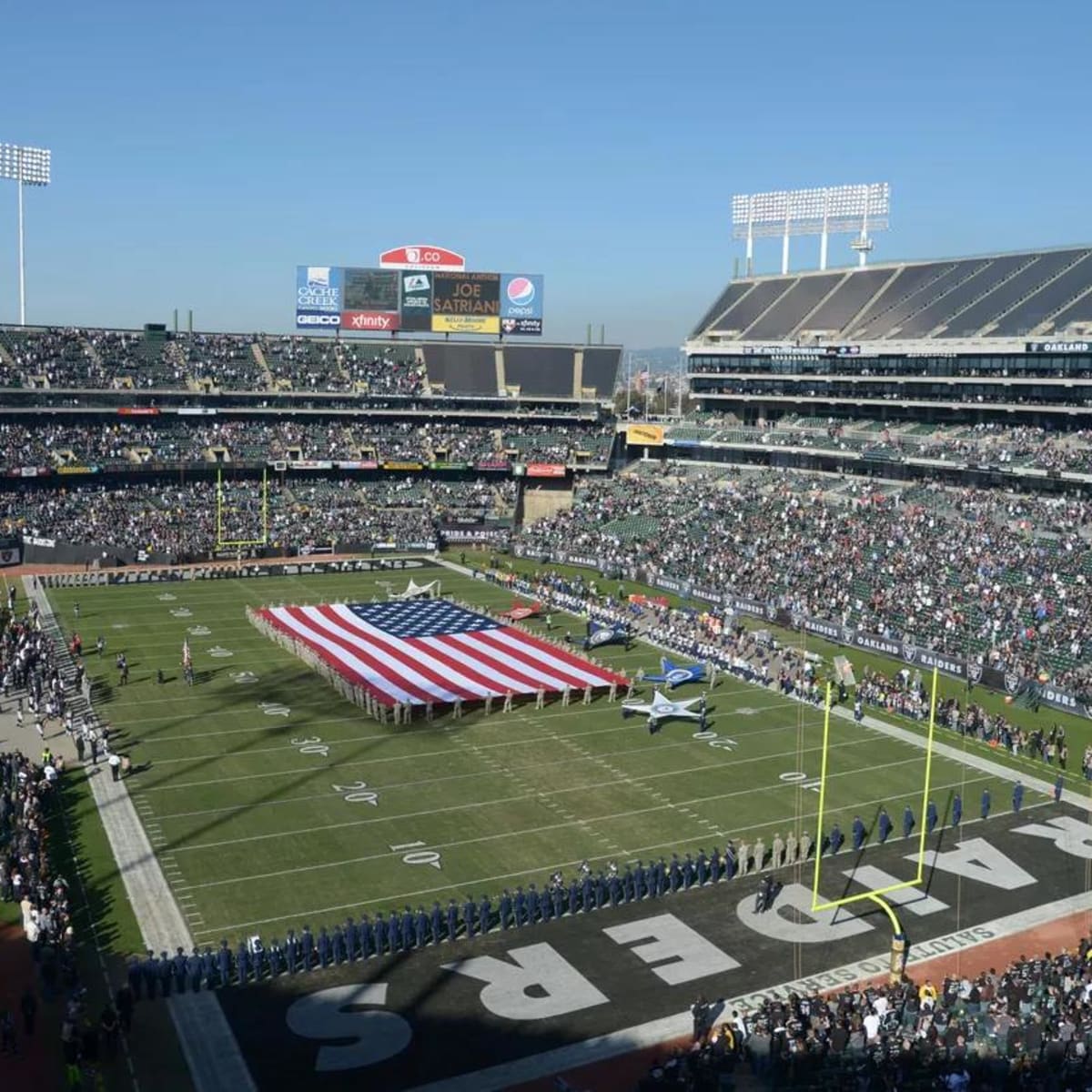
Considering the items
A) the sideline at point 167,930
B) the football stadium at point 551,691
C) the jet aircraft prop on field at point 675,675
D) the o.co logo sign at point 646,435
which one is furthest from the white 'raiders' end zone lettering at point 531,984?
the o.co logo sign at point 646,435

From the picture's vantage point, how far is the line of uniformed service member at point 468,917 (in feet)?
52.4

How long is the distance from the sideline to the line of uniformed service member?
0.44 meters

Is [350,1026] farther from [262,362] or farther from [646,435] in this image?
[262,362]

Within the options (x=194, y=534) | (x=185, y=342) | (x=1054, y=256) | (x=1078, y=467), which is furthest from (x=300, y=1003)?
(x=185, y=342)

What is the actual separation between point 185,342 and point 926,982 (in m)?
57.9

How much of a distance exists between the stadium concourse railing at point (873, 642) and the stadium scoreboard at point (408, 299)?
2182 centimetres

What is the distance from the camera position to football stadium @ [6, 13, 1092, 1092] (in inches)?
597

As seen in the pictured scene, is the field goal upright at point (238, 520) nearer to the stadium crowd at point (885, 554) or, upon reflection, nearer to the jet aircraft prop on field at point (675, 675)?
the stadium crowd at point (885, 554)

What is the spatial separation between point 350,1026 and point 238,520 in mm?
43352

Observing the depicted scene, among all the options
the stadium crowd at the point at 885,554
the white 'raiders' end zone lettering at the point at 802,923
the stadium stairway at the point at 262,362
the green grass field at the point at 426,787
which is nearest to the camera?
the white 'raiders' end zone lettering at the point at 802,923

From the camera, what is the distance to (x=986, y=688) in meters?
33.6

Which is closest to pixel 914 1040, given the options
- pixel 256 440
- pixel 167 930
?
pixel 167 930

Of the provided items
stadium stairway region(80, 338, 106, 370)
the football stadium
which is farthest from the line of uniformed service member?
stadium stairway region(80, 338, 106, 370)

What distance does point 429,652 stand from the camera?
3412cm
